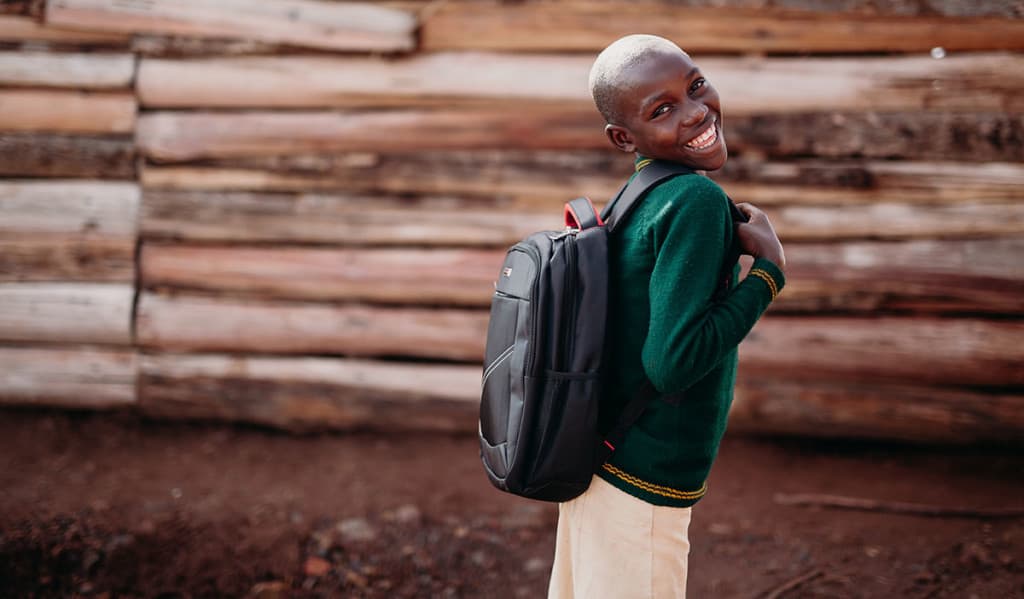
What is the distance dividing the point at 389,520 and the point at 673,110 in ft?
9.51

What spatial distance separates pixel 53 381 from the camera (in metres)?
4.94

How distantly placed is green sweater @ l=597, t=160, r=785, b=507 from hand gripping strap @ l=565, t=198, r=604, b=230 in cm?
6

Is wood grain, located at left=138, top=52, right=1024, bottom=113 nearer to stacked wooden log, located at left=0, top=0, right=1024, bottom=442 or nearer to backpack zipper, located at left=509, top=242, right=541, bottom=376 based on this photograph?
stacked wooden log, located at left=0, top=0, right=1024, bottom=442

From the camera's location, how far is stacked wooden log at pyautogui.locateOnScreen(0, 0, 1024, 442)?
4.30 meters

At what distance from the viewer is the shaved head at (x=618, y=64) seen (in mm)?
1870

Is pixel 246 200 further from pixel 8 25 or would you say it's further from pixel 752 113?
pixel 752 113

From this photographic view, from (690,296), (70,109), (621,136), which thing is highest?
(621,136)

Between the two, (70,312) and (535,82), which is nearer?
(535,82)

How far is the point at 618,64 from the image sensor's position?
1879 mm

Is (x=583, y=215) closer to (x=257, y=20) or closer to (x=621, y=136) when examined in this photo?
(x=621, y=136)

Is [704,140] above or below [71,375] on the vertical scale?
above

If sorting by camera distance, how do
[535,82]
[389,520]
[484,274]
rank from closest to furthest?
1. [389,520]
2. [535,82]
3. [484,274]

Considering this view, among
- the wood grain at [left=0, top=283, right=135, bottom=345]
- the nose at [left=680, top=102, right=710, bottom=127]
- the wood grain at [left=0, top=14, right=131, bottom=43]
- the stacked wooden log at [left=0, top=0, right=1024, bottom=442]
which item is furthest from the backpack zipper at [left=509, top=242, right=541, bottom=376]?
the wood grain at [left=0, top=14, right=131, bottom=43]

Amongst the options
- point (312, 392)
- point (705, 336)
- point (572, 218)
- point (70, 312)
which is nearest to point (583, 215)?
point (572, 218)
